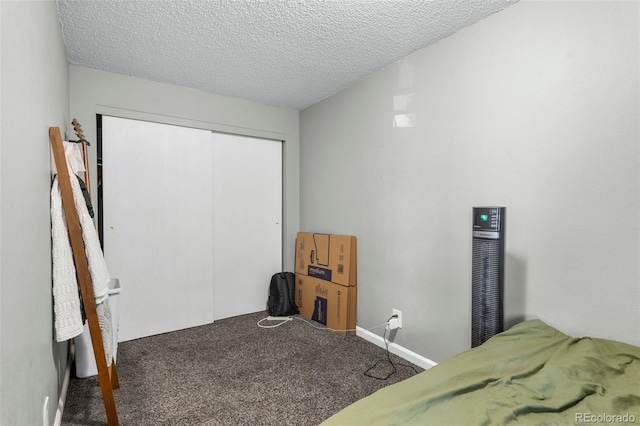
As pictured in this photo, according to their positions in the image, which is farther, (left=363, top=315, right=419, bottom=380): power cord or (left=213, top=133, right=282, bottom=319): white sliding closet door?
(left=213, top=133, right=282, bottom=319): white sliding closet door

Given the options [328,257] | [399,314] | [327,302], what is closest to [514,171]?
[399,314]

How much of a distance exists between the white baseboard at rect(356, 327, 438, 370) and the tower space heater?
73 cm

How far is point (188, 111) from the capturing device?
9.69 feet

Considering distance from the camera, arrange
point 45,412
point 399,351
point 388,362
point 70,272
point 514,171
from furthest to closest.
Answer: point 399,351, point 388,362, point 514,171, point 70,272, point 45,412

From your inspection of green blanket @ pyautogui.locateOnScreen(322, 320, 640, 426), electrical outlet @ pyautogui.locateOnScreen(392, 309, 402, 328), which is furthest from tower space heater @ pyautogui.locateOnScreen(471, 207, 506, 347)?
electrical outlet @ pyautogui.locateOnScreen(392, 309, 402, 328)

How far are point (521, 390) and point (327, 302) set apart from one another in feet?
6.64

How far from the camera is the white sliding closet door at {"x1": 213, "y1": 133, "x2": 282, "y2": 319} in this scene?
127 inches

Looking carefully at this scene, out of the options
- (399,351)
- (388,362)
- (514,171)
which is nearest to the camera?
(514,171)

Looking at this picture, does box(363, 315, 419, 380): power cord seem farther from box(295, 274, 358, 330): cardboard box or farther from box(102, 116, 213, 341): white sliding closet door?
box(102, 116, 213, 341): white sliding closet door

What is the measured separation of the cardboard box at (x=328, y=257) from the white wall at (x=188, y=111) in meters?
0.30

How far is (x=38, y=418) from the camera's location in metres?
1.18

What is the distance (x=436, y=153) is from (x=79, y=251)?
86.1 inches

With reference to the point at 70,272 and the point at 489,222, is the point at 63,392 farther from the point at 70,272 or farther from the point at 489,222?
the point at 489,222

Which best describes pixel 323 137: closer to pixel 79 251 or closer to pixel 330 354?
pixel 330 354
